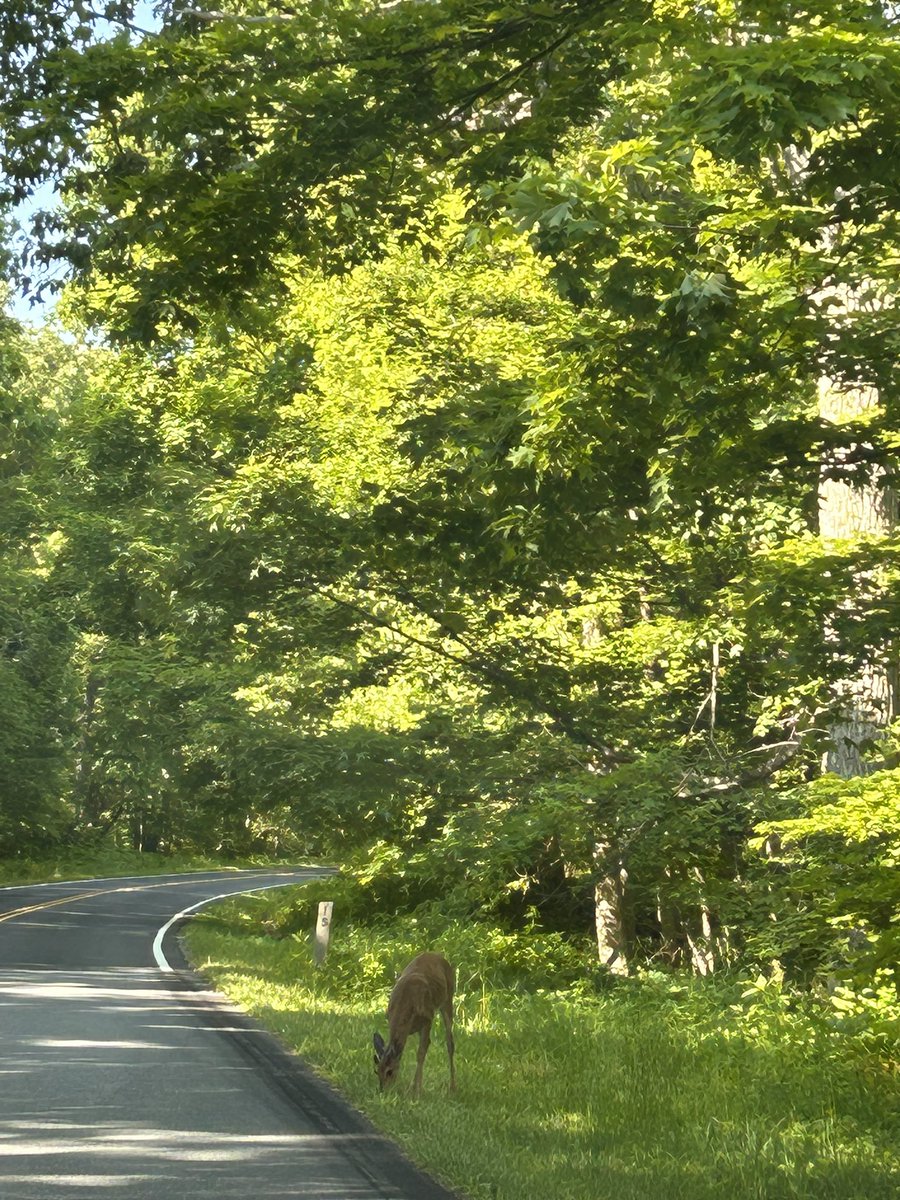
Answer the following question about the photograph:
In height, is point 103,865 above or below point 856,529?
below

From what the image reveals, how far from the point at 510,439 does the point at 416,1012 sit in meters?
4.16

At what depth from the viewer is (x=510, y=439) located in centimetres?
860

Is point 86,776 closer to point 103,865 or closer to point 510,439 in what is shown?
point 103,865

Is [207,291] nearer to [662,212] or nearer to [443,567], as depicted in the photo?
[662,212]

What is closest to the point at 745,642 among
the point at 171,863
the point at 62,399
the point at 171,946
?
the point at 171,946

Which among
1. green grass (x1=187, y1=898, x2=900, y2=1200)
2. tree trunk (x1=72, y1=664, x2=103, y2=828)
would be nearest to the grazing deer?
green grass (x1=187, y1=898, x2=900, y2=1200)

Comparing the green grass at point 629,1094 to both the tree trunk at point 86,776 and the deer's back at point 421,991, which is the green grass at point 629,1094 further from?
the tree trunk at point 86,776

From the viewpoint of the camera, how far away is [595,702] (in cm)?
1675

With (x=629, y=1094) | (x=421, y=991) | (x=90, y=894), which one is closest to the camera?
(x=629, y=1094)

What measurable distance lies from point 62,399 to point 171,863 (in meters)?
27.3

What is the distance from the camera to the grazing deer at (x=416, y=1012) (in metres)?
9.94

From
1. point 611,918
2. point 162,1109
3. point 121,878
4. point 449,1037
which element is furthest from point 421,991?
point 121,878

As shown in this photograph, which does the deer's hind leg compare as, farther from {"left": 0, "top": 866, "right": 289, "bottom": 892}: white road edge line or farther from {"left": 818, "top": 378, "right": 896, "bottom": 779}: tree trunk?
{"left": 0, "top": 866, "right": 289, "bottom": 892}: white road edge line

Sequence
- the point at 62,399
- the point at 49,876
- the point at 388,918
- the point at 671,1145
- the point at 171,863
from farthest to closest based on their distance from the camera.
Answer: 1. the point at 171,863
2. the point at 49,876
3. the point at 62,399
4. the point at 388,918
5. the point at 671,1145
